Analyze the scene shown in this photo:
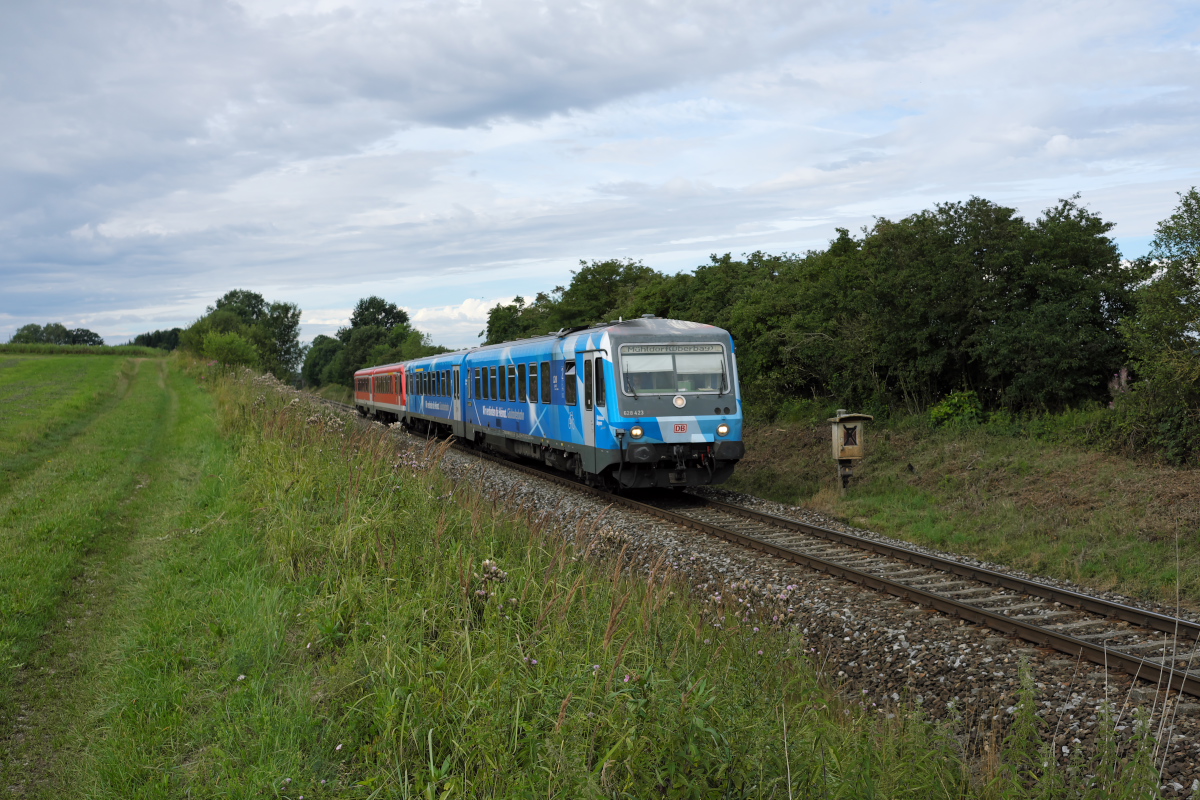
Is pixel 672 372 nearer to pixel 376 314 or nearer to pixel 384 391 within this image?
pixel 384 391

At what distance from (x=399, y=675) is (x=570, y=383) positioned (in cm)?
1048

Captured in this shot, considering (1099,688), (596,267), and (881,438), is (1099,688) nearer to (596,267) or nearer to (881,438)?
(881,438)

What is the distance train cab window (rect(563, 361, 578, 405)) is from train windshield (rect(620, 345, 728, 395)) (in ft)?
4.66

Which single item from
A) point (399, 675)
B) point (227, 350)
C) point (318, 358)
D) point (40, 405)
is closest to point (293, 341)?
point (318, 358)

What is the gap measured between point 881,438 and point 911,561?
26.5 ft

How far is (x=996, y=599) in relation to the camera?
827 cm

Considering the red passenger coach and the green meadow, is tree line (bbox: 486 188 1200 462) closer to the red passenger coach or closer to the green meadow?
the green meadow

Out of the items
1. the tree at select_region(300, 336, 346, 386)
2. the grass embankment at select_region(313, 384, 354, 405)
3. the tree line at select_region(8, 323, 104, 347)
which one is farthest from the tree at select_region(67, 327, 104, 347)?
the grass embankment at select_region(313, 384, 354, 405)

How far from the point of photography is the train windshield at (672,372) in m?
13.5

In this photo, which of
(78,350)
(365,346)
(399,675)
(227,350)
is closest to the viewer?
(399,675)

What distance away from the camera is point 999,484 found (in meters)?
13.6

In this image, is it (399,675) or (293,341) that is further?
(293,341)

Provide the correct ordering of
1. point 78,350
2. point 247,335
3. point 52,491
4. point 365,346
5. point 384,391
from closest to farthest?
1. point 52,491
2. point 384,391
3. point 247,335
4. point 78,350
5. point 365,346

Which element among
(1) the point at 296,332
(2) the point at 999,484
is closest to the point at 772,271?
(2) the point at 999,484
